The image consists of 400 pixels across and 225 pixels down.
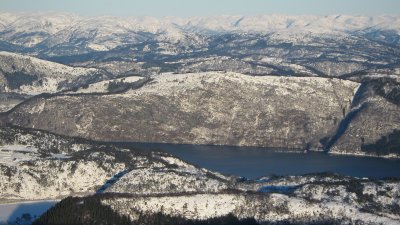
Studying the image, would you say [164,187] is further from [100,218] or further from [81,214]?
[81,214]

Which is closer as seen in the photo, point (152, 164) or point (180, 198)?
point (180, 198)

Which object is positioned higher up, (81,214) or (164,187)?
(81,214)

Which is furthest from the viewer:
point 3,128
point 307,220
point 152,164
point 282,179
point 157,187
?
point 3,128

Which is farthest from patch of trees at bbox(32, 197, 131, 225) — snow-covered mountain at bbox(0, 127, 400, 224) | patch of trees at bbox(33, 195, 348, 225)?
snow-covered mountain at bbox(0, 127, 400, 224)

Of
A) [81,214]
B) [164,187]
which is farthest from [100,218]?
[164,187]

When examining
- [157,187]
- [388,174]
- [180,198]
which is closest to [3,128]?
[157,187]

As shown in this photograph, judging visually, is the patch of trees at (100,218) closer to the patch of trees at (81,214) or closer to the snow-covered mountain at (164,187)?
the patch of trees at (81,214)

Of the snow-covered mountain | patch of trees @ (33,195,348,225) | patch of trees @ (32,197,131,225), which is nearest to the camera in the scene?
patch of trees @ (32,197,131,225)

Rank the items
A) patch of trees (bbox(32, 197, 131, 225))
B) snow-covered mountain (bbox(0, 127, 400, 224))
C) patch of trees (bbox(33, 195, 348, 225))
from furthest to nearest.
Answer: snow-covered mountain (bbox(0, 127, 400, 224))
patch of trees (bbox(33, 195, 348, 225))
patch of trees (bbox(32, 197, 131, 225))

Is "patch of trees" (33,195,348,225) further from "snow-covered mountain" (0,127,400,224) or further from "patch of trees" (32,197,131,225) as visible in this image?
"snow-covered mountain" (0,127,400,224)

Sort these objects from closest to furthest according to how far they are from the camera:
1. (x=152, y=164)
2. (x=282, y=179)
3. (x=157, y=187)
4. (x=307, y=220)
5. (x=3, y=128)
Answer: (x=307, y=220), (x=157, y=187), (x=282, y=179), (x=152, y=164), (x=3, y=128)

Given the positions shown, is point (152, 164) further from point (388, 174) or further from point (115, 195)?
point (388, 174)
